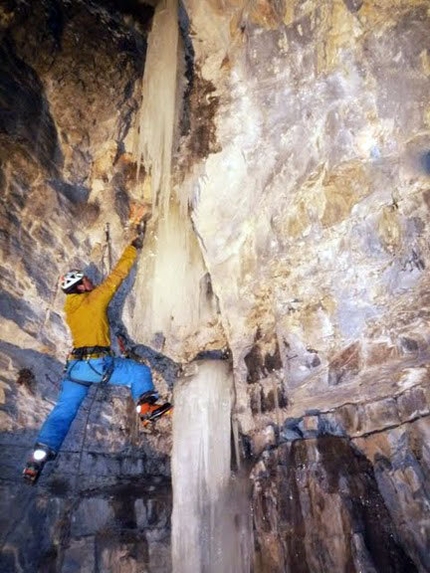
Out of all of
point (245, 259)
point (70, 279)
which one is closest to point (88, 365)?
point (70, 279)

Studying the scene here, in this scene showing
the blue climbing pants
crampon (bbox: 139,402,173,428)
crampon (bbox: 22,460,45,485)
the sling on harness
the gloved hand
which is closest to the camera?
crampon (bbox: 22,460,45,485)

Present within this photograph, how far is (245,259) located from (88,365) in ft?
6.76

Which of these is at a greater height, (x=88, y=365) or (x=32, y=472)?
(x=88, y=365)

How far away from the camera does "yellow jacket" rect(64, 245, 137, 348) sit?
14.6ft

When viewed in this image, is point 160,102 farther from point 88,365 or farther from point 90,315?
point 88,365

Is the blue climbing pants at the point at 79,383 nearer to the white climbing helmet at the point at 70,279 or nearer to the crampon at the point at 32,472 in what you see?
the crampon at the point at 32,472

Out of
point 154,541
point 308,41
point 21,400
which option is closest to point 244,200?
point 308,41

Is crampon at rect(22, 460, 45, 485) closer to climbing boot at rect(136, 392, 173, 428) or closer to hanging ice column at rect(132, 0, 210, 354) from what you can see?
climbing boot at rect(136, 392, 173, 428)

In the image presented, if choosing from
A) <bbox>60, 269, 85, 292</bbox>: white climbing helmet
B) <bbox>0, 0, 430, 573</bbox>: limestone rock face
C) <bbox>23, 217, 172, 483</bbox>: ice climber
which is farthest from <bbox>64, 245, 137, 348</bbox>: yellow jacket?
<bbox>0, 0, 430, 573</bbox>: limestone rock face

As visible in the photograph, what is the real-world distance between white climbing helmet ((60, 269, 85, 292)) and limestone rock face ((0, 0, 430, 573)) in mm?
306

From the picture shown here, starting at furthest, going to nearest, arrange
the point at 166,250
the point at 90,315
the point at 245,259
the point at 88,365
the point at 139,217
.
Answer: the point at 139,217 < the point at 166,250 < the point at 245,259 < the point at 90,315 < the point at 88,365

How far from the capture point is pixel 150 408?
4.18 metres

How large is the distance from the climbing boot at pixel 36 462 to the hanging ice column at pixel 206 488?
4.01 ft

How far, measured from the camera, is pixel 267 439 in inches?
158
